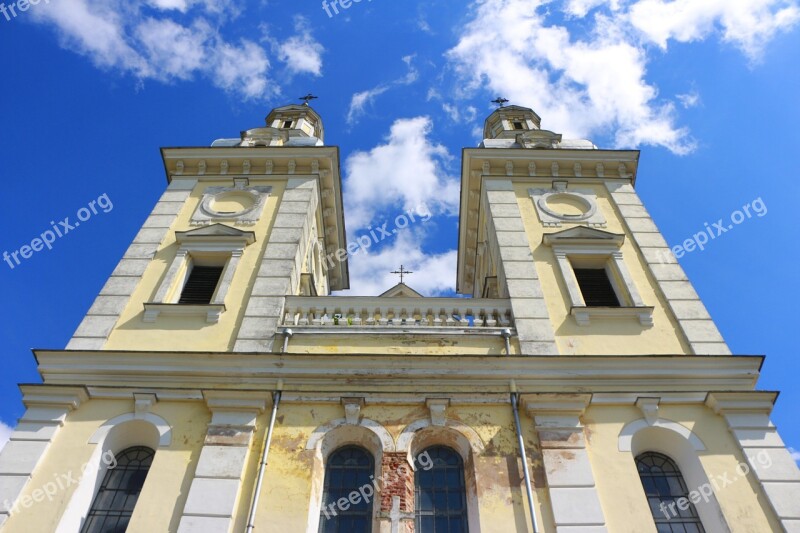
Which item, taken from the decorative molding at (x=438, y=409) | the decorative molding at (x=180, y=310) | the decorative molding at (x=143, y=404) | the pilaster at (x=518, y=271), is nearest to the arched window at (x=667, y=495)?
the pilaster at (x=518, y=271)

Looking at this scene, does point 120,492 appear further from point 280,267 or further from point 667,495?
point 667,495

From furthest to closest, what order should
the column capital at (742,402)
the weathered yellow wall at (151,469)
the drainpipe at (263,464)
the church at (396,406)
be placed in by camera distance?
the column capital at (742,402) < the church at (396,406) < the weathered yellow wall at (151,469) < the drainpipe at (263,464)

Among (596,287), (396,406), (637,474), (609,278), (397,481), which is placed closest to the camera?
(397,481)

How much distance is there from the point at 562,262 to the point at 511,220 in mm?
2261

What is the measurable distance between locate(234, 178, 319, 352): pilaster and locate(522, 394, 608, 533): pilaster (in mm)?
5703

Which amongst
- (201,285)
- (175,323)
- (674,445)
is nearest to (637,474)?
(674,445)

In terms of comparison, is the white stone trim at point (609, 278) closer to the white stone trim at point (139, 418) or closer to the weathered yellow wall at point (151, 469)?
the weathered yellow wall at point (151, 469)

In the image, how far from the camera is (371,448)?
1162 cm

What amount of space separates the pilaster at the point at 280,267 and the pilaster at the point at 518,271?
522 centimetres

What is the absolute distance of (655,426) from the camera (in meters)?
11.6

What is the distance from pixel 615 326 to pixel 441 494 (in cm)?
560

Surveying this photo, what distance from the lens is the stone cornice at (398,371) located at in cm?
1223

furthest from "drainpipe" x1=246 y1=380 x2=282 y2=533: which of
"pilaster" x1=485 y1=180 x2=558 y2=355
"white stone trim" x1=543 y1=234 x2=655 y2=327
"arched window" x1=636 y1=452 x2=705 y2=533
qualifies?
"white stone trim" x1=543 y1=234 x2=655 y2=327

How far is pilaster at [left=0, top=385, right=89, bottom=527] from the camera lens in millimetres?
10477
